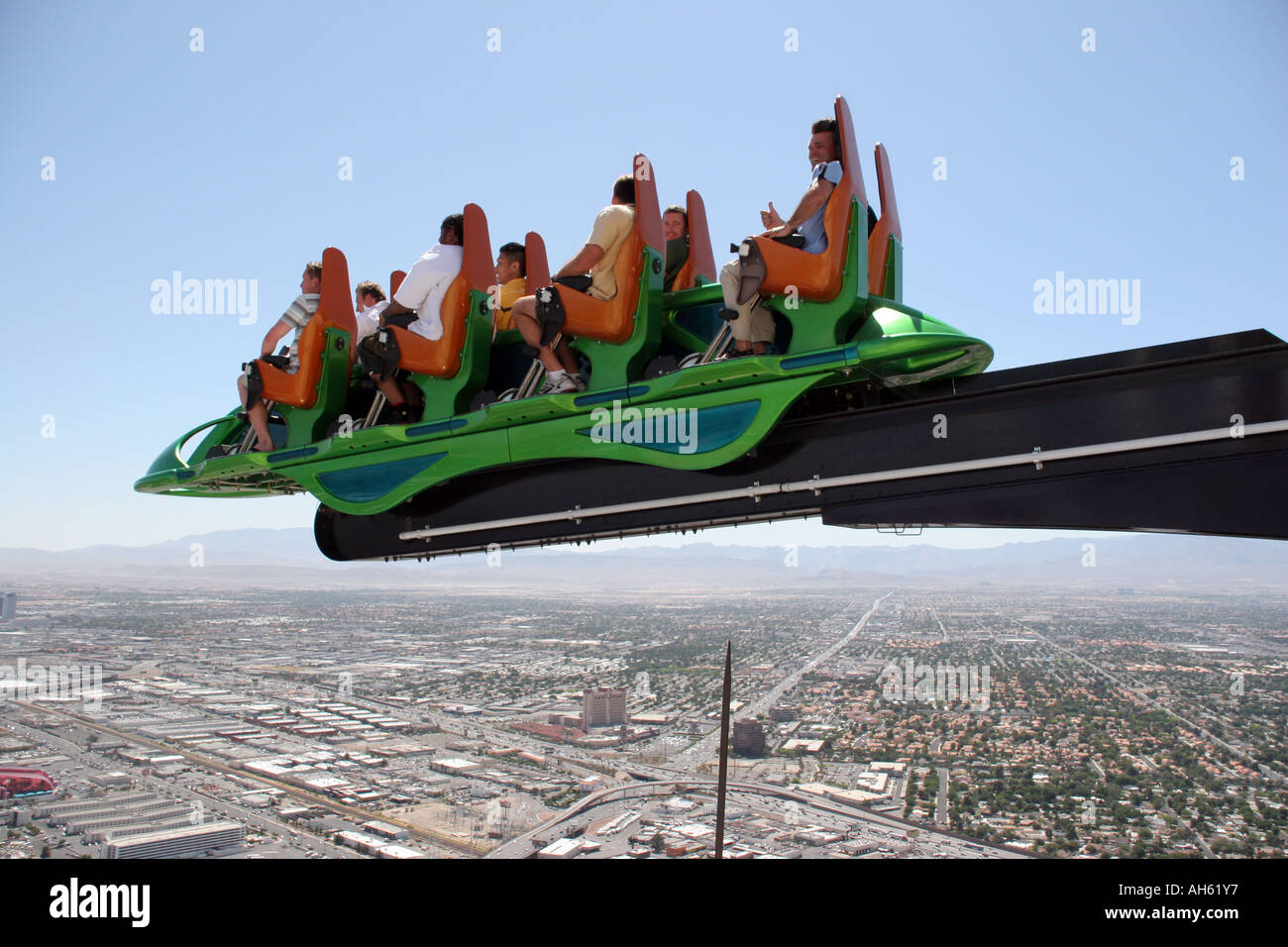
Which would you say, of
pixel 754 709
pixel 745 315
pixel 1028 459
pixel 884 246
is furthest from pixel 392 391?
pixel 754 709

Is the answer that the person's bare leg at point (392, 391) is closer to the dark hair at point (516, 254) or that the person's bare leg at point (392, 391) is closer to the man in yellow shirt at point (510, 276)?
the man in yellow shirt at point (510, 276)

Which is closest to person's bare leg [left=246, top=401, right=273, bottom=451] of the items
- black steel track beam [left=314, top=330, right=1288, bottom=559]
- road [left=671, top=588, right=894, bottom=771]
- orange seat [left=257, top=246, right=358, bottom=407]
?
orange seat [left=257, top=246, right=358, bottom=407]

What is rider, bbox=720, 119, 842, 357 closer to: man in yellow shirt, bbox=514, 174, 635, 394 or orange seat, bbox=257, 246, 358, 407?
man in yellow shirt, bbox=514, 174, 635, 394

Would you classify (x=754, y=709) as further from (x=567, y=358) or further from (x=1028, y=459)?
(x=1028, y=459)

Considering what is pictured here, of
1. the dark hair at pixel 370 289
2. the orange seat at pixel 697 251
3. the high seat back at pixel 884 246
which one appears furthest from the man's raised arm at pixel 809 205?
the dark hair at pixel 370 289
